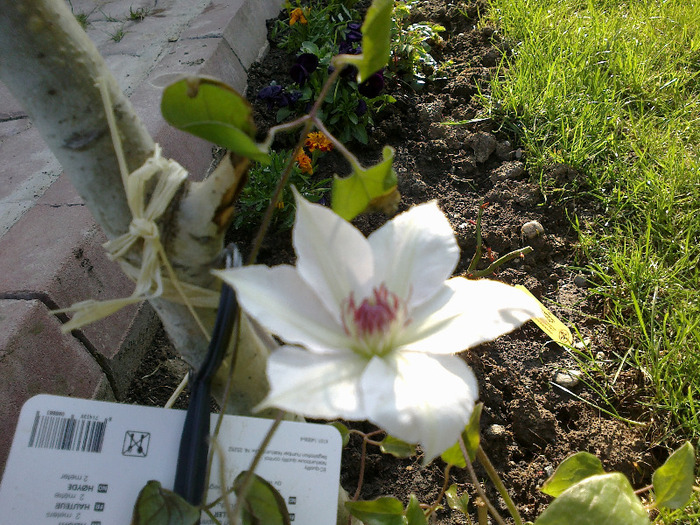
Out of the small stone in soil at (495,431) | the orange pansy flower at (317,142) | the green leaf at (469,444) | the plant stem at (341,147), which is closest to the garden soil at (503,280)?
the small stone in soil at (495,431)

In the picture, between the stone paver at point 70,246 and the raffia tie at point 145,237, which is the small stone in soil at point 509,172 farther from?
the raffia tie at point 145,237

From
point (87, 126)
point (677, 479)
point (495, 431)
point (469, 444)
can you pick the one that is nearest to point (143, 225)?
point (87, 126)

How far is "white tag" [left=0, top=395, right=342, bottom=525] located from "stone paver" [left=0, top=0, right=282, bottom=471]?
157 millimetres

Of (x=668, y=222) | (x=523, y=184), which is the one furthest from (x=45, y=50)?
(x=668, y=222)

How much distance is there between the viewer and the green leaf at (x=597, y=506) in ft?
1.89

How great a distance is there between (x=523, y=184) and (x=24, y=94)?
1.48 metres

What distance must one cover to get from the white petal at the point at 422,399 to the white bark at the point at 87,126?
23 cm

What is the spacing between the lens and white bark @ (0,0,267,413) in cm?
47

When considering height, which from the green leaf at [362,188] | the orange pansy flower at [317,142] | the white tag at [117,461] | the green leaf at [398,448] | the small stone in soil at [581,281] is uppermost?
the green leaf at [362,188]

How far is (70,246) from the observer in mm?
1212

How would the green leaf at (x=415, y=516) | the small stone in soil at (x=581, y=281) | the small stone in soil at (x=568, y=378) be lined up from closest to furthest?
the green leaf at (x=415, y=516) → the small stone in soil at (x=568, y=378) → the small stone in soil at (x=581, y=281)

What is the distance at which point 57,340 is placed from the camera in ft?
3.64

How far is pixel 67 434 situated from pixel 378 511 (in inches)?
16.2

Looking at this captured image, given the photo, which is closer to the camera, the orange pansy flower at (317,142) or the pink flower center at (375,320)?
the pink flower center at (375,320)
